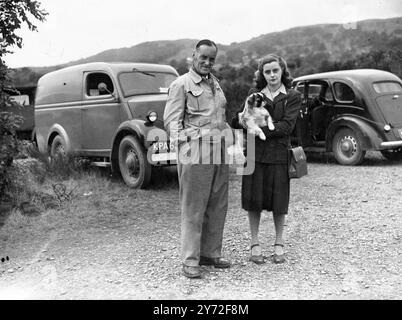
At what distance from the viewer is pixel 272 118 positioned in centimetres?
445

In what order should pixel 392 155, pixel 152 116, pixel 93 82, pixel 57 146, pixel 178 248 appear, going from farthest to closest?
pixel 392 155, pixel 57 146, pixel 93 82, pixel 152 116, pixel 178 248

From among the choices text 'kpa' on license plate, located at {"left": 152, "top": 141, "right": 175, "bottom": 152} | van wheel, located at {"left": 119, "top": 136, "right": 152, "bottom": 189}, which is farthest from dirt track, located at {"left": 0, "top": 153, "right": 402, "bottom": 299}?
text 'kpa' on license plate, located at {"left": 152, "top": 141, "right": 175, "bottom": 152}

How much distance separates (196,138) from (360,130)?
21.7 ft

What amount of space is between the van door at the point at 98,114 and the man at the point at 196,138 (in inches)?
185

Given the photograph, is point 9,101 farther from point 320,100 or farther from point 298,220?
point 320,100

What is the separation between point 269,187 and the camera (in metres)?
4.45

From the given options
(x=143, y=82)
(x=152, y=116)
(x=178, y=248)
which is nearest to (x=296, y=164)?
(x=178, y=248)

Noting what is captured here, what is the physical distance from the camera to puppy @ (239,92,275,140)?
14.2 feet

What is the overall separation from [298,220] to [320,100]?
530 centimetres

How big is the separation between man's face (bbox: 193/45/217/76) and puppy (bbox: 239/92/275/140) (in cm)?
46

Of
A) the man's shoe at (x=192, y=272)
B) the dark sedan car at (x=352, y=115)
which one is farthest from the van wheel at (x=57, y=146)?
the man's shoe at (x=192, y=272)

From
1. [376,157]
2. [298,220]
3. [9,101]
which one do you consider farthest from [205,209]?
[376,157]

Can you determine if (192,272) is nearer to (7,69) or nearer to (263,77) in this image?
(263,77)

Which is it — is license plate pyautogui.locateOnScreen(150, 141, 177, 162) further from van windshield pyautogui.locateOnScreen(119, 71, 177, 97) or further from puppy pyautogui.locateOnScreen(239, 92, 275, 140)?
puppy pyautogui.locateOnScreen(239, 92, 275, 140)
